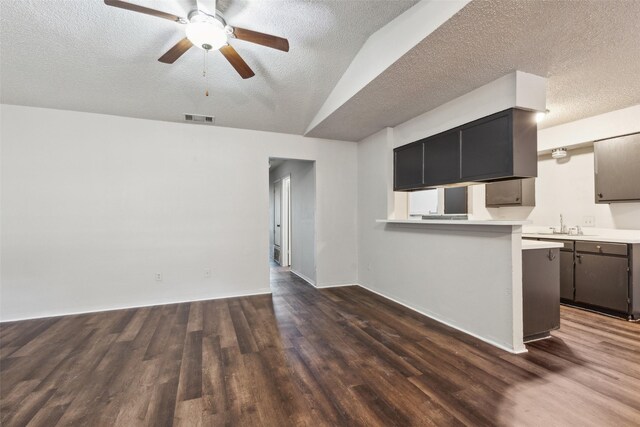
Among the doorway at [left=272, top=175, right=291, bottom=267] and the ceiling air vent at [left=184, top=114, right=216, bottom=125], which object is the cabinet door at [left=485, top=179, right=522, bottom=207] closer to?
the doorway at [left=272, top=175, right=291, bottom=267]

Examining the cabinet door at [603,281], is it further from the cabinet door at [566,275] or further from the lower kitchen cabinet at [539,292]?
the lower kitchen cabinet at [539,292]

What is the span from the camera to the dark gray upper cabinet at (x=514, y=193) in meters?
4.47

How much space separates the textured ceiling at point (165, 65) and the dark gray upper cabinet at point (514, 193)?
3.18 metres

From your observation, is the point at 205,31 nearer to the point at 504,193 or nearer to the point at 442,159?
the point at 442,159

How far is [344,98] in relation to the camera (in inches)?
130

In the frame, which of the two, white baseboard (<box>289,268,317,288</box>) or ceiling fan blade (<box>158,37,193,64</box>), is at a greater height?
ceiling fan blade (<box>158,37,193,64</box>)

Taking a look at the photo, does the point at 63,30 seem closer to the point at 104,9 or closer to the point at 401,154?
the point at 104,9

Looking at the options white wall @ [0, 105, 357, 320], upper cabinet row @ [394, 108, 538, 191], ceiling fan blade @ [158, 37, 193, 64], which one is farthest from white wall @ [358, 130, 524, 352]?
ceiling fan blade @ [158, 37, 193, 64]

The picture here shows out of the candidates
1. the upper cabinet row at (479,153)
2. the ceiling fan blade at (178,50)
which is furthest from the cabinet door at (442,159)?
the ceiling fan blade at (178,50)

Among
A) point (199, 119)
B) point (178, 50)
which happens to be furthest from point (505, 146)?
point (199, 119)

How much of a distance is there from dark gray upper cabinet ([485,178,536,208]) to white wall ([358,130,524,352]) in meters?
1.91

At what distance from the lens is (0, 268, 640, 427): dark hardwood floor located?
174 cm

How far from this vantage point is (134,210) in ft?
12.9

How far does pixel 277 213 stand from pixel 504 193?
16.0 ft
